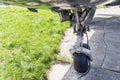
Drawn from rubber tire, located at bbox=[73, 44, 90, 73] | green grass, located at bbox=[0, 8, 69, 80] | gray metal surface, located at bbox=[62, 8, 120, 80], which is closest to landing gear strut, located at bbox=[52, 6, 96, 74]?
rubber tire, located at bbox=[73, 44, 90, 73]

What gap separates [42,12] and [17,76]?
332 centimetres

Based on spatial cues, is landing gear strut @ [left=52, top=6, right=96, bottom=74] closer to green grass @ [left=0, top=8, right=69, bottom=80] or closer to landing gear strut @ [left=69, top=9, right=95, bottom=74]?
landing gear strut @ [left=69, top=9, right=95, bottom=74]

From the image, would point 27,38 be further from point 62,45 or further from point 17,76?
point 17,76

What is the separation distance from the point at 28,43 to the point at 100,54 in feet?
4.22

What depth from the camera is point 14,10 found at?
6.79 meters

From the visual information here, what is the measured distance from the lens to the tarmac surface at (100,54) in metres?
3.50

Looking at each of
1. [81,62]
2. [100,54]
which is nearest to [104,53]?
[100,54]

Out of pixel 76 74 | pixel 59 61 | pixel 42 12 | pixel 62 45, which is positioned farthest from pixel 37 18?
pixel 76 74

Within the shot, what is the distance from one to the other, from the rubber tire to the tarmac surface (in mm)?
89

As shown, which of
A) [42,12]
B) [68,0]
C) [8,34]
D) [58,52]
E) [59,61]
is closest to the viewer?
[68,0]

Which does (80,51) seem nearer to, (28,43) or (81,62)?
(81,62)

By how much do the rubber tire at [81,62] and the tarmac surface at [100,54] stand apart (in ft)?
0.29

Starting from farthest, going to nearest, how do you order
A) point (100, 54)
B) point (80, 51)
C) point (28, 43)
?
1. point (28, 43)
2. point (100, 54)
3. point (80, 51)

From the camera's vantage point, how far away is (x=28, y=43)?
4473mm
